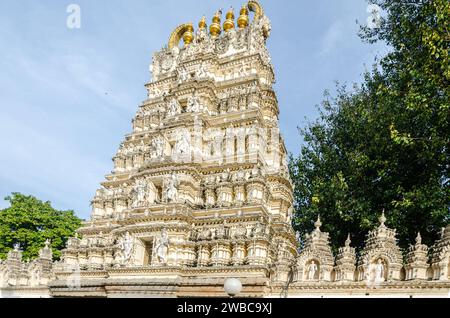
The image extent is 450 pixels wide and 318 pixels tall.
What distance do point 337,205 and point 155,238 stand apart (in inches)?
430

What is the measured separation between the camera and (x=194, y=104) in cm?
2633

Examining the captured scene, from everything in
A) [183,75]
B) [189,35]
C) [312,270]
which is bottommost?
[312,270]

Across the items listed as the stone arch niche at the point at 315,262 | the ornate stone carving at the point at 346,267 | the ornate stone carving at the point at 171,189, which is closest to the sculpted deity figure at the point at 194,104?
the ornate stone carving at the point at 171,189

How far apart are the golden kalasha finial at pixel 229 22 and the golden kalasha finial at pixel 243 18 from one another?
0.66 metres

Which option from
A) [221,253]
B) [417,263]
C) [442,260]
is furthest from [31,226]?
[442,260]

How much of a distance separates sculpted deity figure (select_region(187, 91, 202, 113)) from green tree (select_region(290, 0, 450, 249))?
9.62m

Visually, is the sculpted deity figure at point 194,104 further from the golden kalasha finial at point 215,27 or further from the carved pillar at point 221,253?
the carved pillar at point 221,253

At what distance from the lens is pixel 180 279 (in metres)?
19.9

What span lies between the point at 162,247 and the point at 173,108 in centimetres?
1042

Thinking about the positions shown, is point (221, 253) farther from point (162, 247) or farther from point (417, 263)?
point (417, 263)

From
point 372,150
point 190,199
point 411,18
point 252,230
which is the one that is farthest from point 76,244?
point 411,18

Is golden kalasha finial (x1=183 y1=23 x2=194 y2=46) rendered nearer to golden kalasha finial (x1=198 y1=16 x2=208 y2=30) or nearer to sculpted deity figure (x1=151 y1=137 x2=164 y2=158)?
golden kalasha finial (x1=198 y1=16 x2=208 y2=30)

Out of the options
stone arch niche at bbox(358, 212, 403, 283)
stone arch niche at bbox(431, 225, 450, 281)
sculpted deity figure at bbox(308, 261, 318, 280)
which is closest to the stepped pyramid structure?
sculpted deity figure at bbox(308, 261, 318, 280)

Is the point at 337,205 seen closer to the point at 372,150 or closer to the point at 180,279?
the point at 372,150
